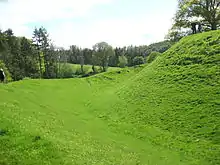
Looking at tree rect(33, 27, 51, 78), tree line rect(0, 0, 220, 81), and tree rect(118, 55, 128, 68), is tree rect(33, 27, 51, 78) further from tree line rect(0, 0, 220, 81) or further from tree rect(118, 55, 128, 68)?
tree rect(118, 55, 128, 68)

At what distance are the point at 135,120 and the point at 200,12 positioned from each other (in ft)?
104

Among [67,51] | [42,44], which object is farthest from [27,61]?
[67,51]

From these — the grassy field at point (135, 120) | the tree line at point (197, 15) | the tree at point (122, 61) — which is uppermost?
the tree line at point (197, 15)

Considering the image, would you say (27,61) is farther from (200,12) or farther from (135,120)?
(135,120)

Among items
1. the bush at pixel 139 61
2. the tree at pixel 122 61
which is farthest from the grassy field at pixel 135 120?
the tree at pixel 122 61

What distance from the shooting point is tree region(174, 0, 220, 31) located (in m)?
49.6

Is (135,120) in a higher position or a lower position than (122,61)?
lower

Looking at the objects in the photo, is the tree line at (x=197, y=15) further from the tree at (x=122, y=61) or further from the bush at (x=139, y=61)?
the tree at (x=122, y=61)

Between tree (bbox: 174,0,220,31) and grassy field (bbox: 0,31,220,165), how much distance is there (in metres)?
13.5

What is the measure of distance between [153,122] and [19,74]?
61.7m

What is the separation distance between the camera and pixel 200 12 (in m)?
49.5

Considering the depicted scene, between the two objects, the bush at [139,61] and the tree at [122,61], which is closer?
the bush at [139,61]

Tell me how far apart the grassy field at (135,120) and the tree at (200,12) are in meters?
13.5

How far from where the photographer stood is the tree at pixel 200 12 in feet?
163
